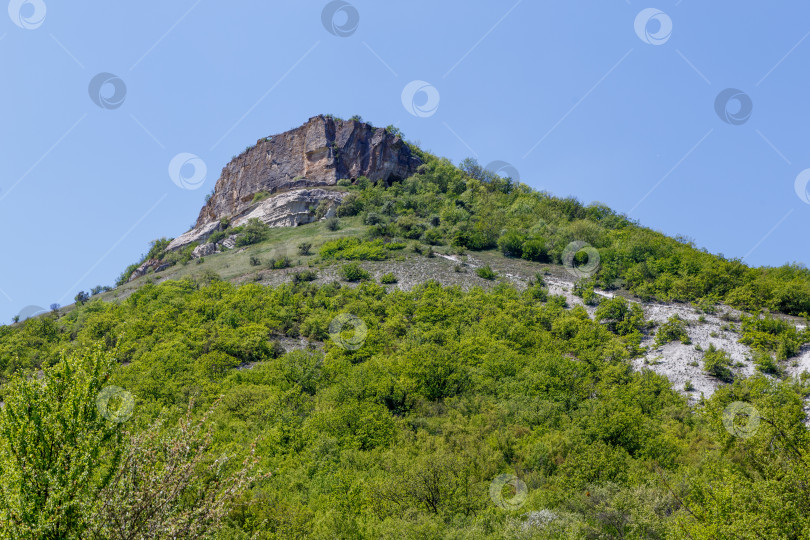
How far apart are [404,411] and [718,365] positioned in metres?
21.5

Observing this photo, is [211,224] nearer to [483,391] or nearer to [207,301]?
[207,301]

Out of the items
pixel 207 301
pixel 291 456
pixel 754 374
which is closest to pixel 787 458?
pixel 754 374

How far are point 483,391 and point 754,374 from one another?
17.8 meters

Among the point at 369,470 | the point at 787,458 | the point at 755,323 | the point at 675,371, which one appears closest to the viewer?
the point at 787,458

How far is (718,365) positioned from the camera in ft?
132

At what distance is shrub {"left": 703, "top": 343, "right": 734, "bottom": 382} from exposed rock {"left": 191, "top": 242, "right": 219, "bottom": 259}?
66563 millimetres

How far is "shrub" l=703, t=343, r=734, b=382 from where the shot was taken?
3953cm

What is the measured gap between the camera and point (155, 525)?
10305mm

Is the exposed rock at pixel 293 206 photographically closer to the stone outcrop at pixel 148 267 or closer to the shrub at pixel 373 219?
the shrub at pixel 373 219

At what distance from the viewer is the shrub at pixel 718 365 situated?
39.5 metres

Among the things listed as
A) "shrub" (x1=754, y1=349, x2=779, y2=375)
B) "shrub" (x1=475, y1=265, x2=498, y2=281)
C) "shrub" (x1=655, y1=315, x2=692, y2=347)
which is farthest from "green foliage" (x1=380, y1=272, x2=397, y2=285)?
"shrub" (x1=754, y1=349, x2=779, y2=375)

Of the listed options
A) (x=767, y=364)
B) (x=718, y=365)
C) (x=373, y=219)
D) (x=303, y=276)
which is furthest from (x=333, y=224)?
(x=767, y=364)

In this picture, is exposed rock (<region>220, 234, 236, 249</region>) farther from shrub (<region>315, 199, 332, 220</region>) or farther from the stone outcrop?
shrub (<region>315, 199, 332, 220</region>)

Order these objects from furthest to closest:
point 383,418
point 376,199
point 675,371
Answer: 1. point 376,199
2. point 675,371
3. point 383,418
